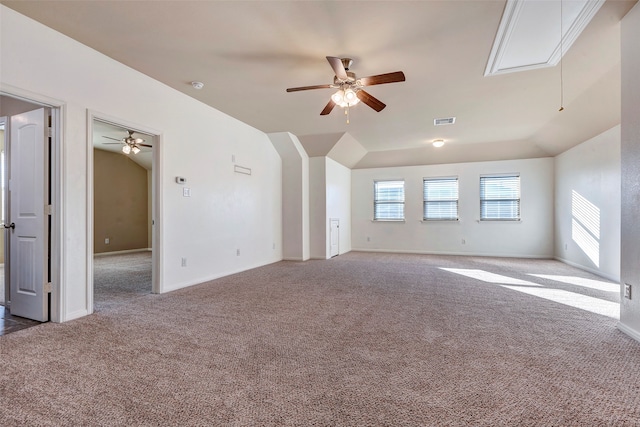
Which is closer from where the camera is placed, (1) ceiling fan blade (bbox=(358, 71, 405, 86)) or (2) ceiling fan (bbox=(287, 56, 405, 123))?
(1) ceiling fan blade (bbox=(358, 71, 405, 86))

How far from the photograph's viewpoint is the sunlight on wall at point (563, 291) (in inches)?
131

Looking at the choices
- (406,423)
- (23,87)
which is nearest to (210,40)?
(23,87)

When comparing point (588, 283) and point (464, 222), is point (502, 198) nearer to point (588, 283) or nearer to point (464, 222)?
point (464, 222)

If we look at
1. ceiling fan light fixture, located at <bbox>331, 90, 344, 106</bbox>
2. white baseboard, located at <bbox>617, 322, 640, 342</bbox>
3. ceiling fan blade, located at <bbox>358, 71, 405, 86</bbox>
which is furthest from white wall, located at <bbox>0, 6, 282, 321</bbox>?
white baseboard, located at <bbox>617, 322, 640, 342</bbox>

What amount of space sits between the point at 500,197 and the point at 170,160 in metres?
7.43

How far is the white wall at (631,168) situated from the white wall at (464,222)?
527 centimetres

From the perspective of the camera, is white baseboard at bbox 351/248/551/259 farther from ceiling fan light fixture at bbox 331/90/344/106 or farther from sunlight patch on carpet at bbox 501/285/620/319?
ceiling fan light fixture at bbox 331/90/344/106

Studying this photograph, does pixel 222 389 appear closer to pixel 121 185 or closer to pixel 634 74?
pixel 634 74

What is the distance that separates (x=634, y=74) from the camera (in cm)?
246

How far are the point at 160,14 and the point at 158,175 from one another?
196 cm

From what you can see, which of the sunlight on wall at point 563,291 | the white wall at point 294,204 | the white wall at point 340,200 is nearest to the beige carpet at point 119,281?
the white wall at point 294,204

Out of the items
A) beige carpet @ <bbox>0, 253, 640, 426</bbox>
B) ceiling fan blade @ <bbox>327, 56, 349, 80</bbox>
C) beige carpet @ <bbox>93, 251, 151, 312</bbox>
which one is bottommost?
beige carpet @ <bbox>93, 251, 151, 312</bbox>

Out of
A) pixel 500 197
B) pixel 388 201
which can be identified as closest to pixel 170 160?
pixel 388 201

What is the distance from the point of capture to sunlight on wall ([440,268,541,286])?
4.62 m
